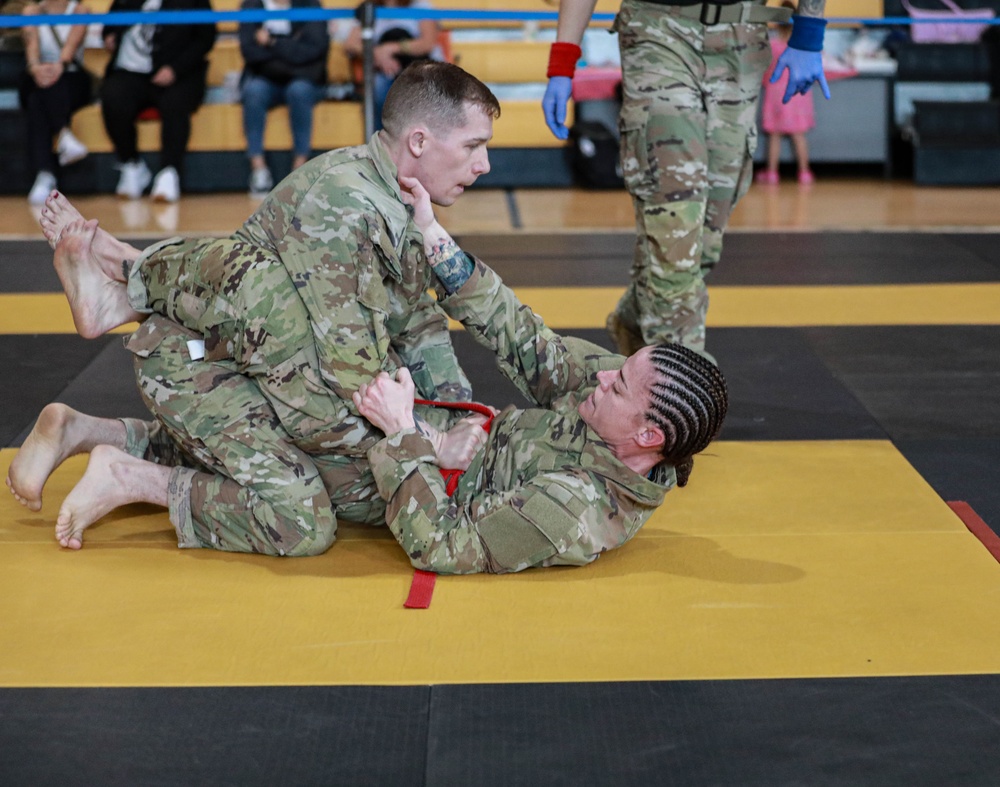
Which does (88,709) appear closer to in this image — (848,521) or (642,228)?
(848,521)

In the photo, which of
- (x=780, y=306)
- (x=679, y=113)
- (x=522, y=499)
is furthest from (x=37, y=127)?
(x=522, y=499)

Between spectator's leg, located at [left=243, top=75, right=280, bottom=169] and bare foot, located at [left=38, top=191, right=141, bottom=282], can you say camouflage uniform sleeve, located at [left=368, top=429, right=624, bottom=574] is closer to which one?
bare foot, located at [left=38, top=191, right=141, bottom=282]

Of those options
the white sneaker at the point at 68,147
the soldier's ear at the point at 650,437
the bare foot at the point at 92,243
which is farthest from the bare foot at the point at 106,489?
the white sneaker at the point at 68,147

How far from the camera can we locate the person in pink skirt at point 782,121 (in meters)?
8.64

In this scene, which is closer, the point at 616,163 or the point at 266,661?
the point at 266,661

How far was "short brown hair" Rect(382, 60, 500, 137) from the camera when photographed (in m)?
2.80

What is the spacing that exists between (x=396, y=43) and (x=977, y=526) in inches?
252

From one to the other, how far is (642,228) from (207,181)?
5570 mm

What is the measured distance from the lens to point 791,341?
15.3 ft

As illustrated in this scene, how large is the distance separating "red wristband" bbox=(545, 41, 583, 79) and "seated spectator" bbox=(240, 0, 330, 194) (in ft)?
16.3

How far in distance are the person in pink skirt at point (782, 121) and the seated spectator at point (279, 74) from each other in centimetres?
302

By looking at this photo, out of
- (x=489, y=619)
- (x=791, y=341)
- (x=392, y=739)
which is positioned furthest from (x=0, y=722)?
(x=791, y=341)

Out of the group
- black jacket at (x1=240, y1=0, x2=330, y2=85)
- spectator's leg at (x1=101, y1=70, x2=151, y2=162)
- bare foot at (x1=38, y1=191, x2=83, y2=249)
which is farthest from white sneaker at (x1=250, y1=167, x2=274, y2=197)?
bare foot at (x1=38, y1=191, x2=83, y2=249)

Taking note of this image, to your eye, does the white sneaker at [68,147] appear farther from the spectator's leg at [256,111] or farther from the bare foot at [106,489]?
the bare foot at [106,489]
